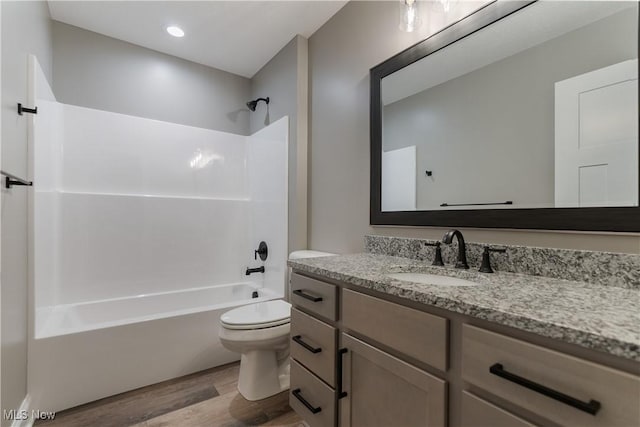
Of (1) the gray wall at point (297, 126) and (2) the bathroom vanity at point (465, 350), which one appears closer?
(2) the bathroom vanity at point (465, 350)

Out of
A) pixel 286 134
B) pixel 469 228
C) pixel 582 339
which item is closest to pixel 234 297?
pixel 286 134

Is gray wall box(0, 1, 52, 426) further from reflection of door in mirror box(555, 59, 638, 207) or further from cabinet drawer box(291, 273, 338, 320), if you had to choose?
reflection of door in mirror box(555, 59, 638, 207)

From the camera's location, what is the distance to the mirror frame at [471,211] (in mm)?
938

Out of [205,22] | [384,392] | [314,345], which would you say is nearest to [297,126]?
[205,22]

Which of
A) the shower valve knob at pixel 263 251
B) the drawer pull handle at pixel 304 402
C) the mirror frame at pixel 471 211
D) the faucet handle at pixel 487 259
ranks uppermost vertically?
the mirror frame at pixel 471 211

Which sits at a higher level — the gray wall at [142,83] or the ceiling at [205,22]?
the ceiling at [205,22]

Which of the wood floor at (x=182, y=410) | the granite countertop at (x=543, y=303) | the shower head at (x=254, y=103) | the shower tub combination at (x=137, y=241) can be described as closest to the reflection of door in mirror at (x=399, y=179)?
the granite countertop at (x=543, y=303)

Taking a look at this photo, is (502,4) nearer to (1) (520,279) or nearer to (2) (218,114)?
(1) (520,279)

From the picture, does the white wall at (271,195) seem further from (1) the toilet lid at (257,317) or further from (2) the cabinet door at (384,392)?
(2) the cabinet door at (384,392)

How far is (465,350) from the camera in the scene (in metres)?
0.72

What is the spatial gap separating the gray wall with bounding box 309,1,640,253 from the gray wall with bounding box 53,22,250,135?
3.67 ft

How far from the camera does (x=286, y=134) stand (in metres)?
2.44

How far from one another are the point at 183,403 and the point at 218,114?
2.46m

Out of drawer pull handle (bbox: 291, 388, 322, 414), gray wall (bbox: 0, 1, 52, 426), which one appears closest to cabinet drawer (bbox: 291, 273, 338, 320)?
drawer pull handle (bbox: 291, 388, 322, 414)
